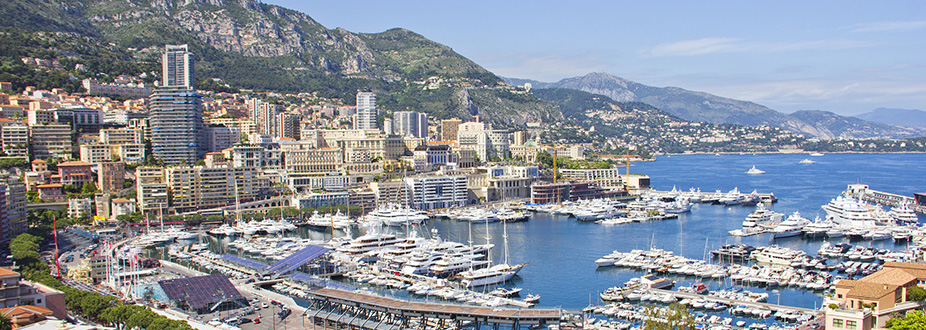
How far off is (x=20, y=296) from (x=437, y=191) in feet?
132

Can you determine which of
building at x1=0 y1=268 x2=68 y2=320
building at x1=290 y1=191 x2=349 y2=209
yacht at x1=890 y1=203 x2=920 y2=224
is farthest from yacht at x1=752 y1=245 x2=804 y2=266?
A: building at x1=290 y1=191 x2=349 y2=209

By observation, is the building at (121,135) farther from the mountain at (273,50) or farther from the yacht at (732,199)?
the yacht at (732,199)

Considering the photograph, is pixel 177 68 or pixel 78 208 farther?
pixel 177 68

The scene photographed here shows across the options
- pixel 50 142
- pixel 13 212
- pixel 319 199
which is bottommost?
pixel 319 199

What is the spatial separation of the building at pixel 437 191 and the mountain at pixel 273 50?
39790 mm

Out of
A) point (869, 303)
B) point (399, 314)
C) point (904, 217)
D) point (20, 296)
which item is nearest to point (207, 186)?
point (20, 296)

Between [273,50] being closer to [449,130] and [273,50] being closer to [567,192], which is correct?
[449,130]

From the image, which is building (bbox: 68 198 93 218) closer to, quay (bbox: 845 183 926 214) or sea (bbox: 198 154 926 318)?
sea (bbox: 198 154 926 318)

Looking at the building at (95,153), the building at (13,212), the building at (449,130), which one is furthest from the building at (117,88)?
the building at (449,130)

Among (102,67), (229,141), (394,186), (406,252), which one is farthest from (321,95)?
(406,252)

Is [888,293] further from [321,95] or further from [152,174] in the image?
[321,95]

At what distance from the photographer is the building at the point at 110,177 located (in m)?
48.3

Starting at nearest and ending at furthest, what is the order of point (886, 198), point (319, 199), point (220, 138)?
point (319, 199)
point (886, 198)
point (220, 138)

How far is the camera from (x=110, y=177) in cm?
4891
